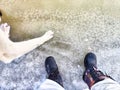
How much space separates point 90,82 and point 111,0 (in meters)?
0.60

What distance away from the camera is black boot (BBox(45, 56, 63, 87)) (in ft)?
5.95

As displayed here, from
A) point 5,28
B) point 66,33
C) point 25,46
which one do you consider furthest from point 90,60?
point 5,28

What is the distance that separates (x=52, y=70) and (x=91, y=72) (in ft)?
0.85

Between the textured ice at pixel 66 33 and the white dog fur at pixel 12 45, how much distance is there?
0.11 ft

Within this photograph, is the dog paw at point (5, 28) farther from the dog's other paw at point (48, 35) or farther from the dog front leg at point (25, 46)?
the dog's other paw at point (48, 35)

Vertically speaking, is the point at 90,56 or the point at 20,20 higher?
the point at 20,20

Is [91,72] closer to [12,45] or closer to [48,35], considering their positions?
[48,35]

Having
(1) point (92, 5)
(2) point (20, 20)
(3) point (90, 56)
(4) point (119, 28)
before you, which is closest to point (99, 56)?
(3) point (90, 56)

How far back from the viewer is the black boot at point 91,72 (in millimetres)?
1712

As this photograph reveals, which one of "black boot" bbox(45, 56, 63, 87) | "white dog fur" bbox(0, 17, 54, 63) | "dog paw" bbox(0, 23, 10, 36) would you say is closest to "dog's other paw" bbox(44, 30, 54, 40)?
"white dog fur" bbox(0, 17, 54, 63)

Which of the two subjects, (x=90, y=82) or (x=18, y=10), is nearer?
(x=90, y=82)

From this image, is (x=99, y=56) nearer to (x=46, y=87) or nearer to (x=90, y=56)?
(x=90, y=56)

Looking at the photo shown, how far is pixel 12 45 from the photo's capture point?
1.86m

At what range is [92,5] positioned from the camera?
6.28 feet
